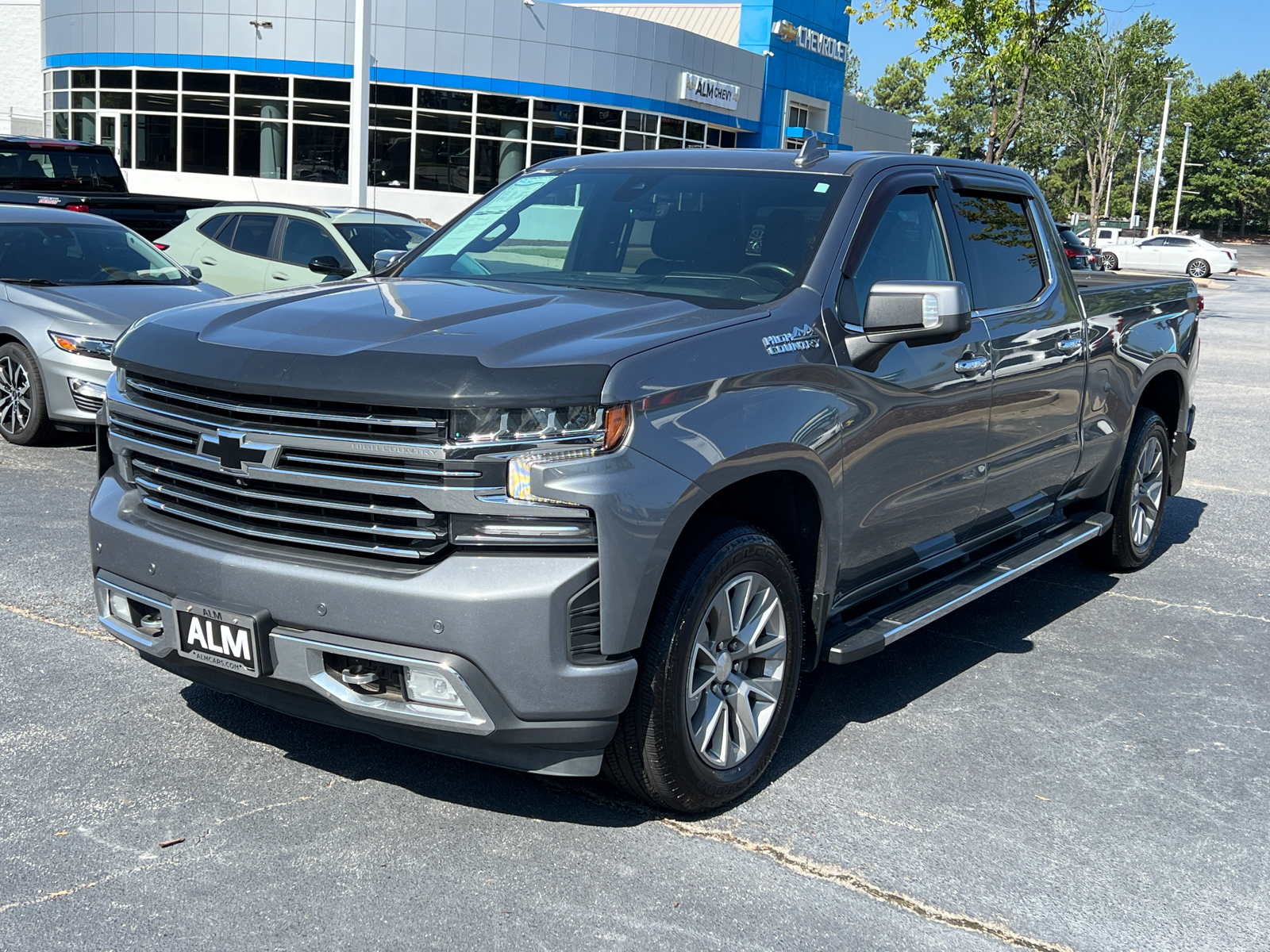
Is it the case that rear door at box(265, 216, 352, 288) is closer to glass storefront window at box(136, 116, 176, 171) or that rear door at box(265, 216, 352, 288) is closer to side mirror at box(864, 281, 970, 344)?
side mirror at box(864, 281, 970, 344)

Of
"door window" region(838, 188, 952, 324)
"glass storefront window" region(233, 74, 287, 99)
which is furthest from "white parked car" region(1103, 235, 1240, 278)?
"door window" region(838, 188, 952, 324)

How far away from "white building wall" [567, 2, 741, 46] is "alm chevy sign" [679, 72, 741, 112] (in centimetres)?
352

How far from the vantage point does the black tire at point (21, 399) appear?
28.5 ft

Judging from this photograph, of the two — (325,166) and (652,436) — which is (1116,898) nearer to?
(652,436)

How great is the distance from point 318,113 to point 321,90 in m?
0.60

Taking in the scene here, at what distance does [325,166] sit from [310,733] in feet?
105

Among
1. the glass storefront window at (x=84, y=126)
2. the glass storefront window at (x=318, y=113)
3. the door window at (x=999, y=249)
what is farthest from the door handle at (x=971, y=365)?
the glass storefront window at (x=84, y=126)

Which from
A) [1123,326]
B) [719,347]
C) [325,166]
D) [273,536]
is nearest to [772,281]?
[719,347]

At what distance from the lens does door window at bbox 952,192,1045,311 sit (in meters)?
5.11

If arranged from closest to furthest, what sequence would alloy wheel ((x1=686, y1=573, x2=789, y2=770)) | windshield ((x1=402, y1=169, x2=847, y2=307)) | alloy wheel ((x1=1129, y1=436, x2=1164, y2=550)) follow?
1. alloy wheel ((x1=686, y1=573, x2=789, y2=770))
2. windshield ((x1=402, y1=169, x2=847, y2=307))
3. alloy wheel ((x1=1129, y1=436, x2=1164, y2=550))

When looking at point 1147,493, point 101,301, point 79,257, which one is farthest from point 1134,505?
point 79,257

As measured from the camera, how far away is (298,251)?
42.9 feet

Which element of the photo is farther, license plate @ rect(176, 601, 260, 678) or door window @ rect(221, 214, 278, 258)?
door window @ rect(221, 214, 278, 258)

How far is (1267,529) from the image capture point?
8117mm
